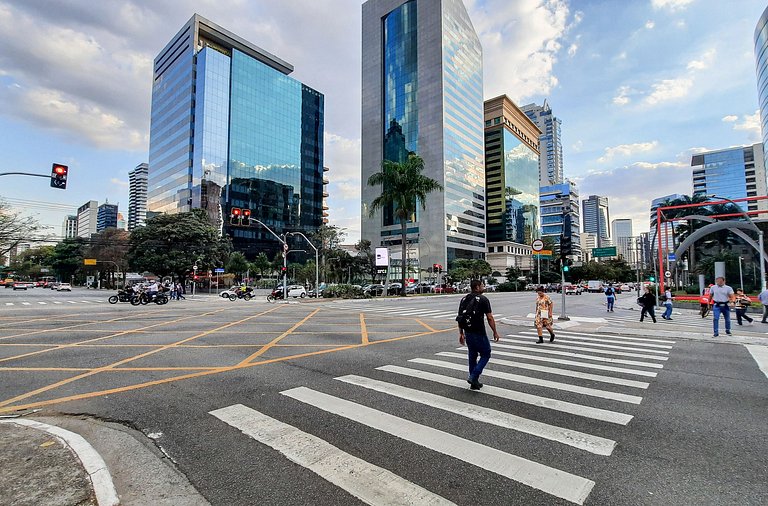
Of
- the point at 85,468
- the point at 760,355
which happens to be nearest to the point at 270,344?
the point at 85,468

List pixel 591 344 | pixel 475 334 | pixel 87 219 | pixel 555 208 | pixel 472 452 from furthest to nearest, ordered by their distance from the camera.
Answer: pixel 555 208, pixel 87 219, pixel 591 344, pixel 475 334, pixel 472 452

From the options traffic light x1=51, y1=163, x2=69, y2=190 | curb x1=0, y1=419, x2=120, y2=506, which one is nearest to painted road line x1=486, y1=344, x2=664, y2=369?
curb x1=0, y1=419, x2=120, y2=506

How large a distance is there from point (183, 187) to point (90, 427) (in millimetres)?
97874

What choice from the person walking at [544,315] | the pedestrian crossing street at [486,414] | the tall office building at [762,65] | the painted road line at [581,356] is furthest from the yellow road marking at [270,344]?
the tall office building at [762,65]

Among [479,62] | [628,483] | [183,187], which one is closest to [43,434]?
[628,483]

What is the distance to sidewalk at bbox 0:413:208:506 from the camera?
2992mm

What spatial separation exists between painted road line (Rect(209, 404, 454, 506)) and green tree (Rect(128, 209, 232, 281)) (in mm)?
49606

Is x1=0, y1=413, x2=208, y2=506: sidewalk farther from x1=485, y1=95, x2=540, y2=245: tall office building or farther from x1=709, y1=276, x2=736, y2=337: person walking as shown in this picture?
x1=485, y1=95, x2=540, y2=245: tall office building

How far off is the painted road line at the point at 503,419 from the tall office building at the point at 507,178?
124635mm

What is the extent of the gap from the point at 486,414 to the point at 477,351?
4.27 feet

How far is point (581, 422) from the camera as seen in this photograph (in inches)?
182

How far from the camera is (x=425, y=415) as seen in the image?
4809mm

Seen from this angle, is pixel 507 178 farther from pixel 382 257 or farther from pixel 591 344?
pixel 591 344

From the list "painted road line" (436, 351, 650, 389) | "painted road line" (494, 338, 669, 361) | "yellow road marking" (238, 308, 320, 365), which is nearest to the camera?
"painted road line" (436, 351, 650, 389)
